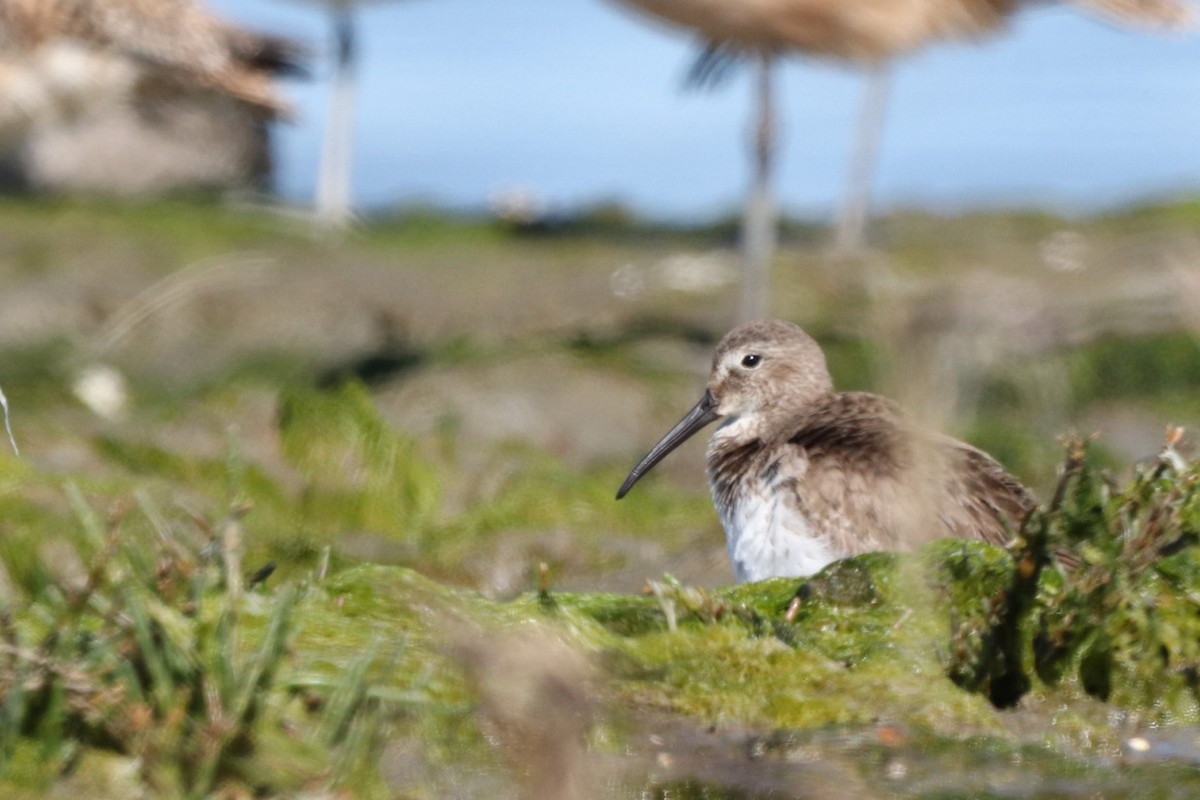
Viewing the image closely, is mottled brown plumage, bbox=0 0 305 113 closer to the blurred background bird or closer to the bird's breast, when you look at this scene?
the blurred background bird

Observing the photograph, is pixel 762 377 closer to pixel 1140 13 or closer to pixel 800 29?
pixel 800 29

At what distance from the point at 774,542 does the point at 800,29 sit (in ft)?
22.7

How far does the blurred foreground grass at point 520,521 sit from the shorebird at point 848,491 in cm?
27

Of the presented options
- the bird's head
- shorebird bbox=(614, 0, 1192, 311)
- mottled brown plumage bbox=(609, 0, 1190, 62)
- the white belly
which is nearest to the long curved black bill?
the bird's head

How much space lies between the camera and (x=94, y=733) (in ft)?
11.1

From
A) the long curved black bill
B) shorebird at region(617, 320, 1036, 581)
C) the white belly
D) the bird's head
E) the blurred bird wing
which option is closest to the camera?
shorebird at region(617, 320, 1036, 581)

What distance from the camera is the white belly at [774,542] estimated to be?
556 centimetres

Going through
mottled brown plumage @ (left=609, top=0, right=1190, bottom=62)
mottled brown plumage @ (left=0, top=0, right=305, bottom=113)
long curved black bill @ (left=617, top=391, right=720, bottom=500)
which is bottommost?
long curved black bill @ (left=617, top=391, right=720, bottom=500)

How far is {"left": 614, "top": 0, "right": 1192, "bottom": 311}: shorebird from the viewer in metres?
11.8

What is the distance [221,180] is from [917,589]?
13612mm

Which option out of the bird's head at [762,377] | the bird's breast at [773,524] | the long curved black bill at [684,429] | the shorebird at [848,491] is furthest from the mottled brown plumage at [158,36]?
the bird's breast at [773,524]

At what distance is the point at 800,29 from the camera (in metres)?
12.0

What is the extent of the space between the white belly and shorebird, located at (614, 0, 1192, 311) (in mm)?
6088

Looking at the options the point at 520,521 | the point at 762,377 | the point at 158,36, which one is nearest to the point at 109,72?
the point at 158,36
